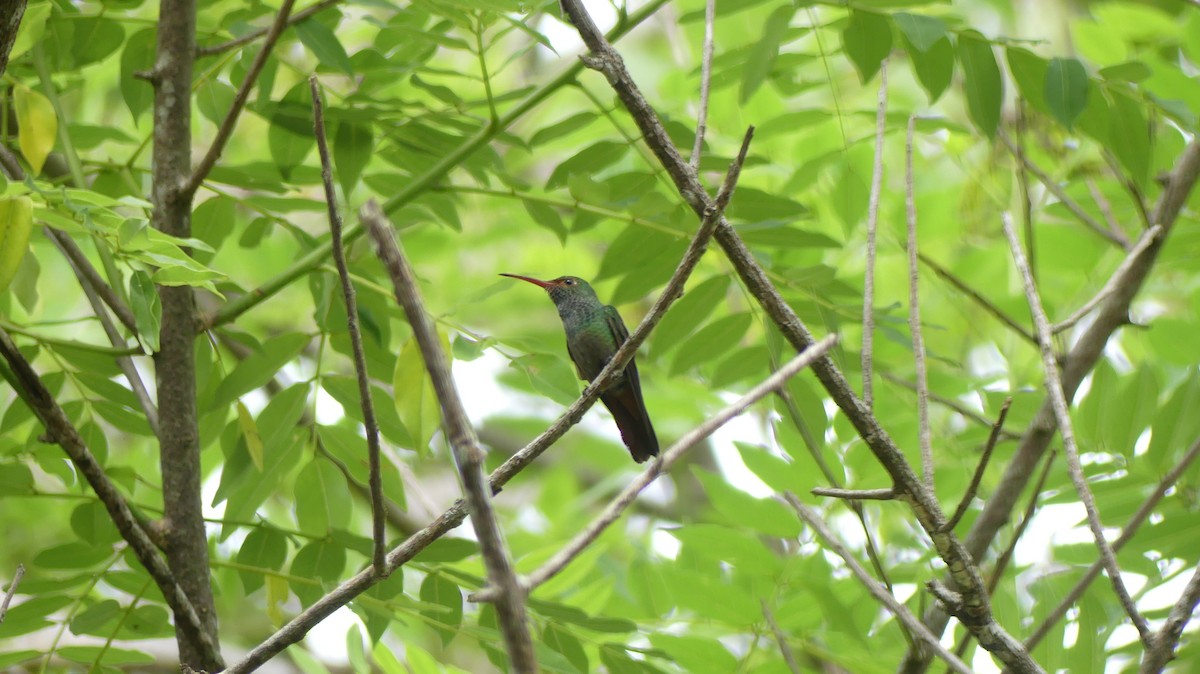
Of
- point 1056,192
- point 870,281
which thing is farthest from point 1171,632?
point 1056,192

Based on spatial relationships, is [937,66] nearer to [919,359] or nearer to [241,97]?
[919,359]

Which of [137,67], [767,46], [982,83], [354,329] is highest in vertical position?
[137,67]

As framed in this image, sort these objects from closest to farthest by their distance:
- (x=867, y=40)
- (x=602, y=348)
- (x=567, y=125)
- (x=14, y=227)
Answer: (x=14, y=227) → (x=867, y=40) → (x=567, y=125) → (x=602, y=348)

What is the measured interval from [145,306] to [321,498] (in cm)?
94

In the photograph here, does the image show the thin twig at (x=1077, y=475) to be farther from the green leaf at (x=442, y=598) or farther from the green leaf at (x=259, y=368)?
the green leaf at (x=259, y=368)

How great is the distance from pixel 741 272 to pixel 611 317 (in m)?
2.15

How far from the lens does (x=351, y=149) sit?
9.84ft

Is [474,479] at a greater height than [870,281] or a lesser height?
lesser

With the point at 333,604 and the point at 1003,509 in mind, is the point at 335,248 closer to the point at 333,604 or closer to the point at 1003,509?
the point at 333,604

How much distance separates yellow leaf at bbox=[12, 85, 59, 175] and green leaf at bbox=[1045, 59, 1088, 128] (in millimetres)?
2353

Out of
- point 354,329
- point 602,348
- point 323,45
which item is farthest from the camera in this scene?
point 602,348

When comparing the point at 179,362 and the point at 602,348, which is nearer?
the point at 179,362

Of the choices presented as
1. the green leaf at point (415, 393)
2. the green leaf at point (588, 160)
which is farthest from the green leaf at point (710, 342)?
the green leaf at point (415, 393)

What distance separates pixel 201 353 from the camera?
2.85 metres
